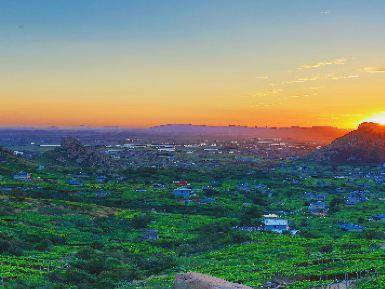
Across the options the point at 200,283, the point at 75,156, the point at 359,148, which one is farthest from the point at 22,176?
the point at 359,148

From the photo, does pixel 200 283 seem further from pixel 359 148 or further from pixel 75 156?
pixel 359 148

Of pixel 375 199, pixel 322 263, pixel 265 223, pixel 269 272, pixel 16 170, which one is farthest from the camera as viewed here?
pixel 16 170

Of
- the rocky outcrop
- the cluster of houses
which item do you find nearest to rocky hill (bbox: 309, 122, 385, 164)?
the cluster of houses

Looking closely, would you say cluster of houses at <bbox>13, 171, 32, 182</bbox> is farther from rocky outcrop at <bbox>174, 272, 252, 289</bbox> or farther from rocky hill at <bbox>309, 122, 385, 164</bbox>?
rocky hill at <bbox>309, 122, 385, 164</bbox>

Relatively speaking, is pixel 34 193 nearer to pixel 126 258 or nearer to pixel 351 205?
pixel 126 258

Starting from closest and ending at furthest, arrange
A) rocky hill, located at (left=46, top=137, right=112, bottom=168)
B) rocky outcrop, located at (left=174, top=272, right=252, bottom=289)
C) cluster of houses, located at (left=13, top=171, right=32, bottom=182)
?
rocky outcrop, located at (left=174, top=272, right=252, bottom=289)
cluster of houses, located at (left=13, top=171, right=32, bottom=182)
rocky hill, located at (left=46, top=137, right=112, bottom=168)

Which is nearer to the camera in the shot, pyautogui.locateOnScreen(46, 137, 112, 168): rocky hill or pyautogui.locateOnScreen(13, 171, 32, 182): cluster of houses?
pyautogui.locateOnScreen(13, 171, 32, 182): cluster of houses

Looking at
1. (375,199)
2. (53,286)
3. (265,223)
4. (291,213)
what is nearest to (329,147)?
(375,199)
